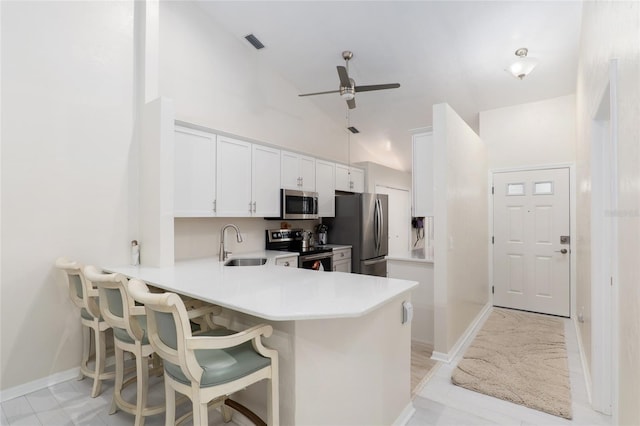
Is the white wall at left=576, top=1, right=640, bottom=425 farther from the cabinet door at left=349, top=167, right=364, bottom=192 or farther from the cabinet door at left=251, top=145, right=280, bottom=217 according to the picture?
the cabinet door at left=349, top=167, right=364, bottom=192

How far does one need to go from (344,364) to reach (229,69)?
372cm

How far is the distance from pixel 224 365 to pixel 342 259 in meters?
3.48

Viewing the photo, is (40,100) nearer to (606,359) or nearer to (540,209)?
(606,359)

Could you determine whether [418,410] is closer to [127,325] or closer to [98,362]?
[127,325]

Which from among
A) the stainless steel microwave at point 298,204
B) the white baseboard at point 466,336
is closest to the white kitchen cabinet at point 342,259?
the stainless steel microwave at point 298,204

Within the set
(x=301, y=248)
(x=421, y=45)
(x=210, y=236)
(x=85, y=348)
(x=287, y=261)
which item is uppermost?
(x=421, y=45)

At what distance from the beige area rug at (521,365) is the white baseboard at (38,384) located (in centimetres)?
311

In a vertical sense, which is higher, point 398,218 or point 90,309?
point 398,218

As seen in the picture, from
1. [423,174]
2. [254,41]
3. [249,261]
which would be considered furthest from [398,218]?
[254,41]

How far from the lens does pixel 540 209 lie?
173 inches

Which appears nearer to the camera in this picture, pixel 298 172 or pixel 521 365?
pixel 521 365

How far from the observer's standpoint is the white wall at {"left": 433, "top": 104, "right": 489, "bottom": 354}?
2996 mm

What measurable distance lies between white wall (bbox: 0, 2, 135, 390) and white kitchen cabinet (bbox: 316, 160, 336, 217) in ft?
8.60

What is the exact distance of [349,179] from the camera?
5559 millimetres
